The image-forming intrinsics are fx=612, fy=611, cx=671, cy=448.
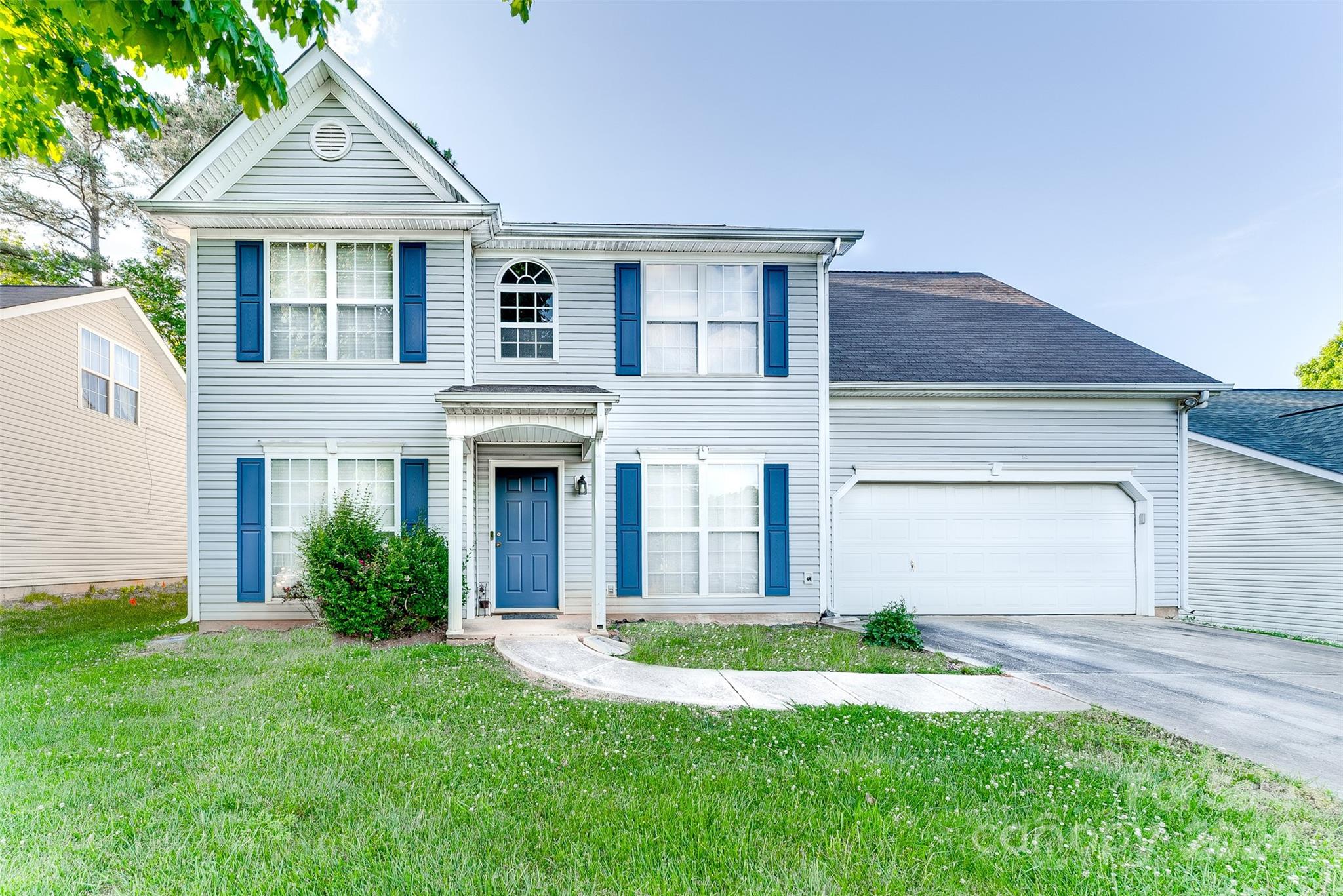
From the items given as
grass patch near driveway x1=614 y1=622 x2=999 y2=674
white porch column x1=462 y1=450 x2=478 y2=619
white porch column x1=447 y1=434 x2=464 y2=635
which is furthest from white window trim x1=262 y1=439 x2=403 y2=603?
grass patch near driveway x1=614 y1=622 x2=999 y2=674

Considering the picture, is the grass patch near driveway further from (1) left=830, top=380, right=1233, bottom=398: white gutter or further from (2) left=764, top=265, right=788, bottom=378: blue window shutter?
(2) left=764, top=265, right=788, bottom=378: blue window shutter

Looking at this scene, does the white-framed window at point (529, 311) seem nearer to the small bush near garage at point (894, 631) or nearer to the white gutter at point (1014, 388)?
the white gutter at point (1014, 388)

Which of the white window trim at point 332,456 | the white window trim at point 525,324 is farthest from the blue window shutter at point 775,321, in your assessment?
the white window trim at point 332,456

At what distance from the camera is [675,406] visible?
884 centimetres

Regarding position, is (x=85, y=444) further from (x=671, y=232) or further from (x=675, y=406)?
(x=671, y=232)

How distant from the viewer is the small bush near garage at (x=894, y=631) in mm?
7145

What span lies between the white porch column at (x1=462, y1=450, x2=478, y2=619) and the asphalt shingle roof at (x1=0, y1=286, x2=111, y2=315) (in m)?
8.97

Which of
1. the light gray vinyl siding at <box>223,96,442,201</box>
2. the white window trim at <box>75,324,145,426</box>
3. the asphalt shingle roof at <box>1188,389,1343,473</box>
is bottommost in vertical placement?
the asphalt shingle roof at <box>1188,389,1343,473</box>

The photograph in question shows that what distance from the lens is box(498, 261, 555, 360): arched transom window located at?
8781mm

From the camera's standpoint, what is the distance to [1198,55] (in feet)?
43.0

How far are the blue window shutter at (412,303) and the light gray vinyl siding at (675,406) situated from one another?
77cm

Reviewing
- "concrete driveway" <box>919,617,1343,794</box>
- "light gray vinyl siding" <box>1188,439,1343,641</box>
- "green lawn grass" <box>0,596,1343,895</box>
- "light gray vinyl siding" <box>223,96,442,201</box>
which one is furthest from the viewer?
"light gray vinyl siding" <box>1188,439,1343,641</box>

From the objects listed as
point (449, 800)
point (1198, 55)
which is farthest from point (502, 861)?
point (1198, 55)

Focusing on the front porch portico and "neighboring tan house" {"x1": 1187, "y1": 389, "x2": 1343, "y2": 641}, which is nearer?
the front porch portico
